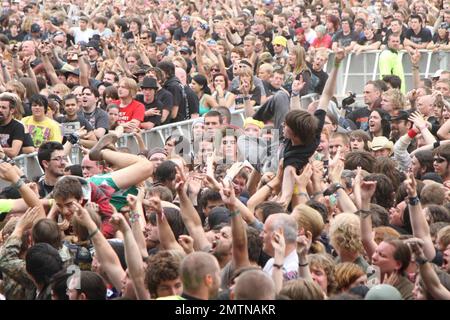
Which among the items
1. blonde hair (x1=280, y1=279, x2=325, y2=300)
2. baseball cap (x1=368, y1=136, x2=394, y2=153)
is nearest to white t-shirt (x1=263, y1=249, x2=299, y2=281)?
blonde hair (x1=280, y1=279, x2=325, y2=300)

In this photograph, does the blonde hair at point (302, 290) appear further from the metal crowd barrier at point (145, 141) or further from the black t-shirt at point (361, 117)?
the black t-shirt at point (361, 117)

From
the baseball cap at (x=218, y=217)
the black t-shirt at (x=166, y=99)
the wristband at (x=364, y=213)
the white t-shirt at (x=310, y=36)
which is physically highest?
the wristband at (x=364, y=213)

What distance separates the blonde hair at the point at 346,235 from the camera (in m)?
9.48

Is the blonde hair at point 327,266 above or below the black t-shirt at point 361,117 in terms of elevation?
above

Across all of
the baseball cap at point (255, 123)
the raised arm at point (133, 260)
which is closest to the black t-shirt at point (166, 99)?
the baseball cap at point (255, 123)

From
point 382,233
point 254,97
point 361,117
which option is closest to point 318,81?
point 254,97

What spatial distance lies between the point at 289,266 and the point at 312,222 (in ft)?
2.50

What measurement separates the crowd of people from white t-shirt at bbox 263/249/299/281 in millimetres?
17

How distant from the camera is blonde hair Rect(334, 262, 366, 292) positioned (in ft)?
28.7

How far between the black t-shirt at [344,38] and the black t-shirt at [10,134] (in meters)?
9.37

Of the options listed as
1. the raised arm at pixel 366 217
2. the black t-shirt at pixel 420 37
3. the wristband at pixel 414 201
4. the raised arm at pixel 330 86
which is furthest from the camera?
the black t-shirt at pixel 420 37

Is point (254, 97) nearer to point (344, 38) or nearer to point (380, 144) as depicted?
point (380, 144)

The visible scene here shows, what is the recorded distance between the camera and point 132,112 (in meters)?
16.8

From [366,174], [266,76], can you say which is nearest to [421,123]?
[366,174]
